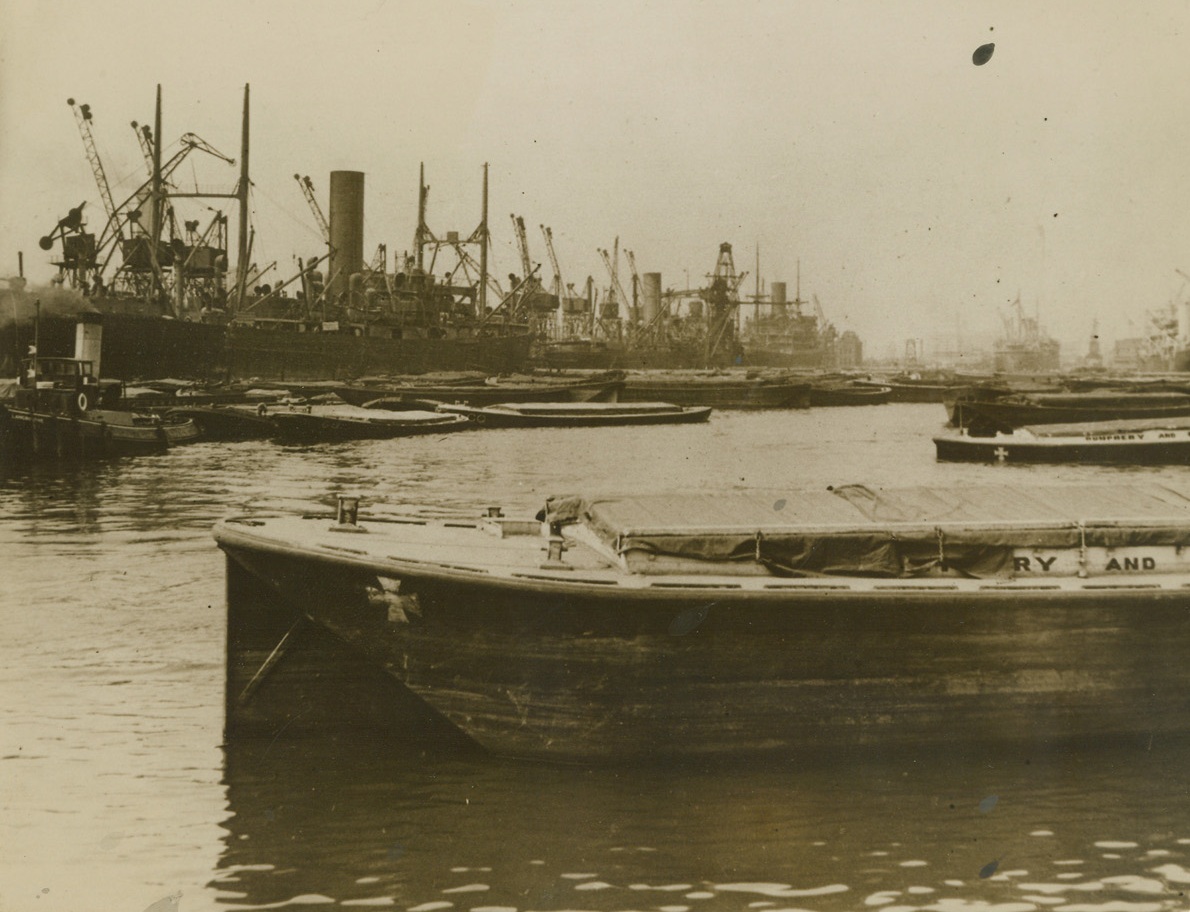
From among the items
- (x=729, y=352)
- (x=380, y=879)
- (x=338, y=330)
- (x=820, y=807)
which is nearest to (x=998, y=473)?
(x=820, y=807)

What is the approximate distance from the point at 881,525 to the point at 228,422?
27209 millimetres

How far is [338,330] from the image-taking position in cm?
6462

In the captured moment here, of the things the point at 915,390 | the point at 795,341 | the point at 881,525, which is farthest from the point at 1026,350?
the point at 795,341

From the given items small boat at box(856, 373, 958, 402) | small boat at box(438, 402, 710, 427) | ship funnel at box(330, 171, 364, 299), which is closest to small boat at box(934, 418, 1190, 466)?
small boat at box(438, 402, 710, 427)

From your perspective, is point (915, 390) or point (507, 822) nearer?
point (507, 822)

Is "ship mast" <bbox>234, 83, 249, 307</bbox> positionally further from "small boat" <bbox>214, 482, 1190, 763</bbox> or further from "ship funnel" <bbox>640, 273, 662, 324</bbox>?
"ship funnel" <bbox>640, 273, 662, 324</bbox>

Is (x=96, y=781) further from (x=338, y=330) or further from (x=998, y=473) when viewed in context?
(x=338, y=330)

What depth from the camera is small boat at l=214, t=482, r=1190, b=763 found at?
22.8 feet

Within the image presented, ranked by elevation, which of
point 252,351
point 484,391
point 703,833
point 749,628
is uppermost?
point 252,351

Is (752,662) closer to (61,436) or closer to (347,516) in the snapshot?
(347,516)

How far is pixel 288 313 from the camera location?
226ft

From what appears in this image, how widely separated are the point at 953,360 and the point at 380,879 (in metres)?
110

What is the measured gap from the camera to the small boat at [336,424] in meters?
29.3

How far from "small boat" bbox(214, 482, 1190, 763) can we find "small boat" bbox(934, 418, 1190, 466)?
21267 millimetres
